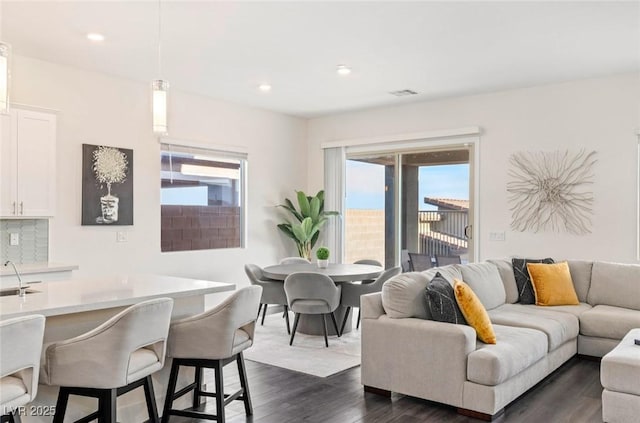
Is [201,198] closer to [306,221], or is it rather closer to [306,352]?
[306,221]

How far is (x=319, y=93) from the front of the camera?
6219 millimetres

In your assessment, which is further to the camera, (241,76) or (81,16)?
(241,76)

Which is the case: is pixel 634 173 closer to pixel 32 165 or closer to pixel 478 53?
pixel 478 53

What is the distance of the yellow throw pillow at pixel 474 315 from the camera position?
3.52m

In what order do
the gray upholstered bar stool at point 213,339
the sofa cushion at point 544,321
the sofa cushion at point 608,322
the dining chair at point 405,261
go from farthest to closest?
the dining chair at point 405,261, the sofa cushion at point 608,322, the sofa cushion at point 544,321, the gray upholstered bar stool at point 213,339

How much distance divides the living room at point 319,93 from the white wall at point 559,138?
2 cm

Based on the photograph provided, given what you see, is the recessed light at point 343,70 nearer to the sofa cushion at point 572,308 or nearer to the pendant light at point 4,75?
the sofa cushion at point 572,308

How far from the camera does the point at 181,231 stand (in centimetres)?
623

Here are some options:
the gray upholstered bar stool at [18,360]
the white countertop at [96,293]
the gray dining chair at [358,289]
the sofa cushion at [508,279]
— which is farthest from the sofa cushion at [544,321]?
the gray upholstered bar stool at [18,360]

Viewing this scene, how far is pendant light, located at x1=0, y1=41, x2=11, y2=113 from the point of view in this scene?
7.88 feet

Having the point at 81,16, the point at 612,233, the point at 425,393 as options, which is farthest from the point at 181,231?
the point at 612,233

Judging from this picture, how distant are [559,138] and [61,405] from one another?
5.43m

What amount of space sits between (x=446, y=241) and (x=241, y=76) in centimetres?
333

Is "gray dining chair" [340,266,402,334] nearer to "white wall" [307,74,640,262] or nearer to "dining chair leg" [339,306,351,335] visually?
"dining chair leg" [339,306,351,335]
